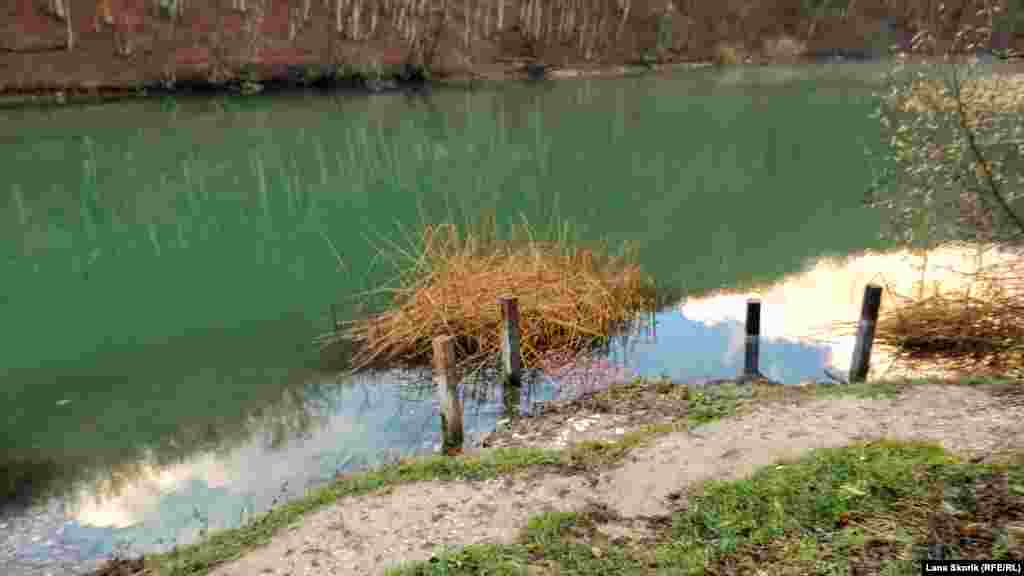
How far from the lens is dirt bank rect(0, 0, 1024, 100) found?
35750mm

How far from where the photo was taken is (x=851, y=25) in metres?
58.1

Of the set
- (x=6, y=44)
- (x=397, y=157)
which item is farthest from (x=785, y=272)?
(x=6, y=44)

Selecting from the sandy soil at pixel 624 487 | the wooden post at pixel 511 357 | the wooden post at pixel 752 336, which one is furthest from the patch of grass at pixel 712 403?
the wooden post at pixel 511 357

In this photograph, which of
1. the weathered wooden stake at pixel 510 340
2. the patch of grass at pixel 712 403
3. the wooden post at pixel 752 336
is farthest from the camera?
the wooden post at pixel 752 336

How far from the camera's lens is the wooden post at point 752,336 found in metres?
8.04

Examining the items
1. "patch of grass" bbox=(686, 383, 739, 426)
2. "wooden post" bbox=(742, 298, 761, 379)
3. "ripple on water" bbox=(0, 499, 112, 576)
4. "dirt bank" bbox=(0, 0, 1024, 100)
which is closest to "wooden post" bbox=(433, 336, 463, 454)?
"patch of grass" bbox=(686, 383, 739, 426)

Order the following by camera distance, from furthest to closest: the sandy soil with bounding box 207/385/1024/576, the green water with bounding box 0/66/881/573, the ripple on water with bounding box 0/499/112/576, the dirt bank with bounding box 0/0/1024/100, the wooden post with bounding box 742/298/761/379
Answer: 1. the dirt bank with bounding box 0/0/1024/100
2. the green water with bounding box 0/66/881/573
3. the wooden post with bounding box 742/298/761/379
4. the ripple on water with bounding box 0/499/112/576
5. the sandy soil with bounding box 207/385/1024/576

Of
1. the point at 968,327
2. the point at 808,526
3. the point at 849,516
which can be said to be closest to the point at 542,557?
the point at 808,526

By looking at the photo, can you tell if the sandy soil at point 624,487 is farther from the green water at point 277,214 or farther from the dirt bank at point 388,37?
the dirt bank at point 388,37

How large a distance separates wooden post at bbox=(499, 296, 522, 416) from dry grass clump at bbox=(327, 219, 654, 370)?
576mm

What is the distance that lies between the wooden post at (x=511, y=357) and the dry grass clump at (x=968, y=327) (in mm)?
4248

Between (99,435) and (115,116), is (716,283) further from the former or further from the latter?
(115,116)

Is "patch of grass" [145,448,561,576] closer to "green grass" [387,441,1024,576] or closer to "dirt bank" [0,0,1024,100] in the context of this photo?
"green grass" [387,441,1024,576]

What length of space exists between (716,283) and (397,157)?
44.5 ft
